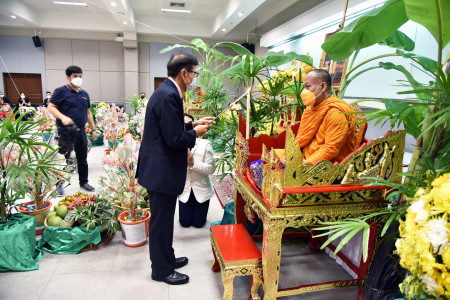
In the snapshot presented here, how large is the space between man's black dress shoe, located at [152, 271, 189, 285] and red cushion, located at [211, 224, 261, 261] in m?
0.35

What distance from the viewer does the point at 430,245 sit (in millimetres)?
768

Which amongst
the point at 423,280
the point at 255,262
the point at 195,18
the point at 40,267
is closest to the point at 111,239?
the point at 40,267

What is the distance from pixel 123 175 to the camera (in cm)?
240

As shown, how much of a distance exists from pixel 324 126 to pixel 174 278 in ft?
4.44

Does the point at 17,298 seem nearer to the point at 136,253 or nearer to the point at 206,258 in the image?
the point at 136,253

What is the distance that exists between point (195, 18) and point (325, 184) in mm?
9855

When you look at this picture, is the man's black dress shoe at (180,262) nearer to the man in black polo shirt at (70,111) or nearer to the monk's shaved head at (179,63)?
the monk's shaved head at (179,63)

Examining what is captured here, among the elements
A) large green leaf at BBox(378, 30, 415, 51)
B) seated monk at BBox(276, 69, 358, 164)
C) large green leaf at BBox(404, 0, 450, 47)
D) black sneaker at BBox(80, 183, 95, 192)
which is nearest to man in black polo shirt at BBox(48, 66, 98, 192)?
black sneaker at BBox(80, 183, 95, 192)

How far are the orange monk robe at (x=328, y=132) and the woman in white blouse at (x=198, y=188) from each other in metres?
0.95

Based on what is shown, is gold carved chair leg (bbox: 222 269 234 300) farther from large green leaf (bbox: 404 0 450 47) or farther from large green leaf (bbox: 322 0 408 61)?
large green leaf (bbox: 404 0 450 47)

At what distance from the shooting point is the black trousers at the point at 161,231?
179 centimetres

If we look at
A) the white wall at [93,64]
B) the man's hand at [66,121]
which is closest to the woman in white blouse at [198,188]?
the man's hand at [66,121]

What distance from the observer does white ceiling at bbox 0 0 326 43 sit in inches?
300

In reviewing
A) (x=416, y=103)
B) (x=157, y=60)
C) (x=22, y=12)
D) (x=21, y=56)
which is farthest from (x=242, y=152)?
(x=21, y=56)
